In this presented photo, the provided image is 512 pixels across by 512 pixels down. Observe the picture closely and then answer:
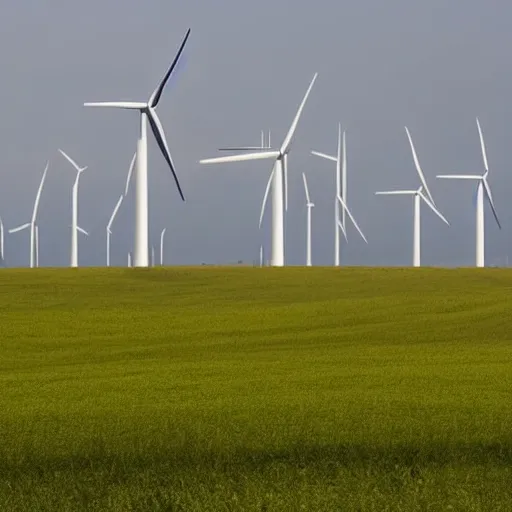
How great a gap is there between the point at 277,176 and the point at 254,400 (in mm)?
42473

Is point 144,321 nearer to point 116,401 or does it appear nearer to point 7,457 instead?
point 116,401

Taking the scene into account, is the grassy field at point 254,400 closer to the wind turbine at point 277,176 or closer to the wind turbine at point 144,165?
the wind turbine at point 144,165

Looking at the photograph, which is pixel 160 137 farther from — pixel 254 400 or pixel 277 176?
pixel 254 400

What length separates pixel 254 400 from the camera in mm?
20750

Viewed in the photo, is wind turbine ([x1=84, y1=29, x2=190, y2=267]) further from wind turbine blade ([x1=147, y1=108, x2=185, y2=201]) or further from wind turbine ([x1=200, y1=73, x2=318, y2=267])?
wind turbine ([x1=200, y1=73, x2=318, y2=267])

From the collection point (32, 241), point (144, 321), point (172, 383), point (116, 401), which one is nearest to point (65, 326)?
point (144, 321)

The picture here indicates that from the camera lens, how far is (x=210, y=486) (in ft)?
39.5

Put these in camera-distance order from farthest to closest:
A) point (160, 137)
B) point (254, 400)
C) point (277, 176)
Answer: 1. point (277, 176)
2. point (160, 137)
3. point (254, 400)

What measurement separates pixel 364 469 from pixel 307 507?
2268 mm

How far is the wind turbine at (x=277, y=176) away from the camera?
61.8m

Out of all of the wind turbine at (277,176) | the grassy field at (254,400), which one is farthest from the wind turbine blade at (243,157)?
the grassy field at (254,400)

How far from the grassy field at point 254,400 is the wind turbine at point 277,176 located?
407 inches

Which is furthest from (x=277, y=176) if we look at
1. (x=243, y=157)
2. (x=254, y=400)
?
(x=254, y=400)

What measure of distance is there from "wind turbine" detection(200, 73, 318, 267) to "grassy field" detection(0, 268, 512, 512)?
10325 mm
